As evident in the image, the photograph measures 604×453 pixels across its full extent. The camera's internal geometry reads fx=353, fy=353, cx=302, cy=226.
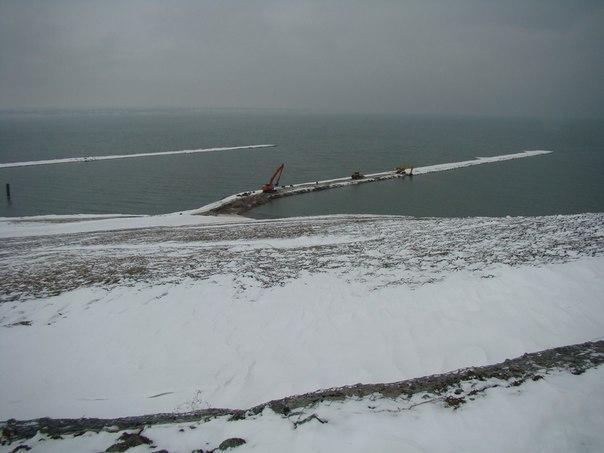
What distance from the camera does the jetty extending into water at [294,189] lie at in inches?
1788

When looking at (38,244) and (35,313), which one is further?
(38,244)

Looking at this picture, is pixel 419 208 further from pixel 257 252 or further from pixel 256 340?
pixel 256 340

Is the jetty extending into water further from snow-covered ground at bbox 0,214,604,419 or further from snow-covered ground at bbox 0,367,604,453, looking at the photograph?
snow-covered ground at bbox 0,367,604,453

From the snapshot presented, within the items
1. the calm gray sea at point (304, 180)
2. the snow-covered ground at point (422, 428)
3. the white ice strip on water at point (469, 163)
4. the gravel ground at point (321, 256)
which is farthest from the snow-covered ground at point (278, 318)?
the white ice strip on water at point (469, 163)

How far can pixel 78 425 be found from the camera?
6.43 m

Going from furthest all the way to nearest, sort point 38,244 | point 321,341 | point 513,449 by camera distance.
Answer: point 38,244
point 321,341
point 513,449

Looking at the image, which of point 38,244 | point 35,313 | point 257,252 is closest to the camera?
point 35,313

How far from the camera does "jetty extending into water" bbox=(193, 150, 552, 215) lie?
149 ft

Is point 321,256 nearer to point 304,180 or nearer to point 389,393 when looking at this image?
point 389,393

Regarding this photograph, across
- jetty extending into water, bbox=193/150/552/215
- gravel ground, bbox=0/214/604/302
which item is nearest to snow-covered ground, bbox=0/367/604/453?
gravel ground, bbox=0/214/604/302

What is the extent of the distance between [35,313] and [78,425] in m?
6.26

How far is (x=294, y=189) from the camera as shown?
57.6 meters

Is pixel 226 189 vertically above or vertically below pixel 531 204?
above

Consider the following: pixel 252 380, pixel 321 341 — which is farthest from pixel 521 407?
pixel 252 380
